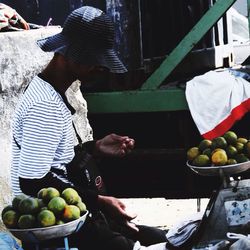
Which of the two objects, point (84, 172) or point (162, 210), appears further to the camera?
point (162, 210)

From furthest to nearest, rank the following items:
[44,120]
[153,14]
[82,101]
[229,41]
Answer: [229,41] → [153,14] → [82,101] → [44,120]

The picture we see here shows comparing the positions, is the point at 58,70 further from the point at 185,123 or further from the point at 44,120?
the point at 185,123

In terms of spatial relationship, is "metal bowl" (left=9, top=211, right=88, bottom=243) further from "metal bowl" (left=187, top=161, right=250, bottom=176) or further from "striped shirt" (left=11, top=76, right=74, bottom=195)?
"metal bowl" (left=187, top=161, right=250, bottom=176)

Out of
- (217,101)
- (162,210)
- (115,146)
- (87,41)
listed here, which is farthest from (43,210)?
(162,210)

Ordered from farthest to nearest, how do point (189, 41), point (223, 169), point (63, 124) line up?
1. point (189, 41)
2. point (223, 169)
3. point (63, 124)

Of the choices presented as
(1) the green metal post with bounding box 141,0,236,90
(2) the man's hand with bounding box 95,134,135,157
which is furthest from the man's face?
(1) the green metal post with bounding box 141,0,236,90

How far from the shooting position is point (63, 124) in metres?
3.01

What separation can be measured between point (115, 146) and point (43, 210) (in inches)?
27.7

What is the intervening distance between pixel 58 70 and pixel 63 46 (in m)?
0.13

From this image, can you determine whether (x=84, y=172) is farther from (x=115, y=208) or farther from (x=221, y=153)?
(x=221, y=153)

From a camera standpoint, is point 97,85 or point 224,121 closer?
point 224,121

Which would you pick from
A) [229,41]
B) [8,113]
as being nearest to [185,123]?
[8,113]

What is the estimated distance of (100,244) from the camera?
3.19 metres

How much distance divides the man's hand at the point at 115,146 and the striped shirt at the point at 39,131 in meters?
0.35
